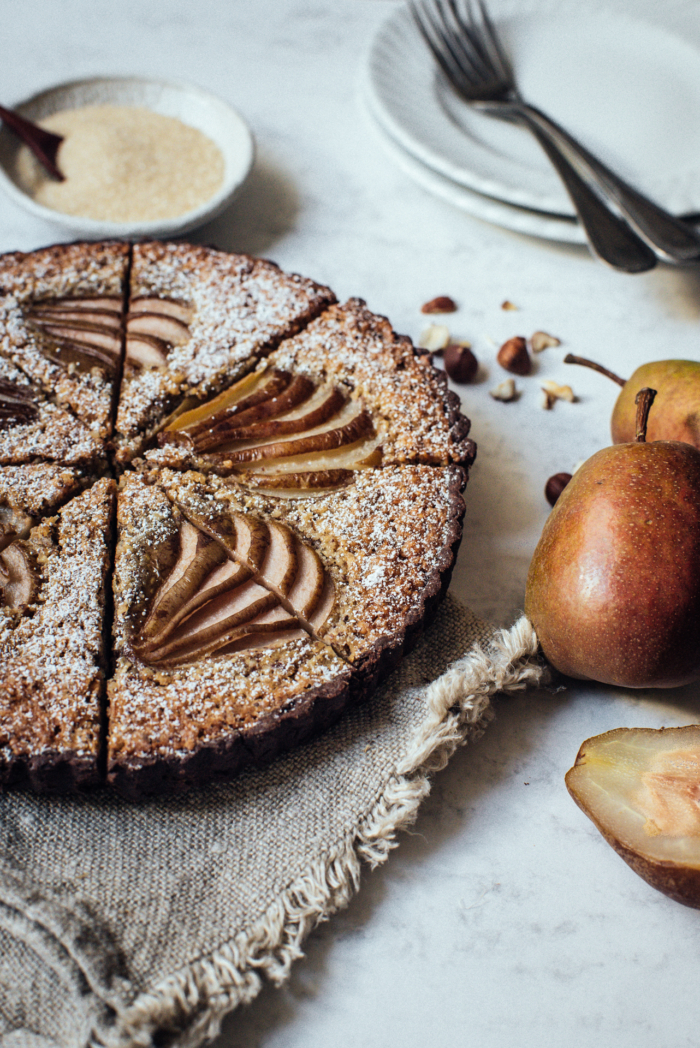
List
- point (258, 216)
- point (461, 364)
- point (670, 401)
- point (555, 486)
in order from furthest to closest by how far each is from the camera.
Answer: point (258, 216)
point (461, 364)
point (555, 486)
point (670, 401)

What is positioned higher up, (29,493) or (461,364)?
(461,364)

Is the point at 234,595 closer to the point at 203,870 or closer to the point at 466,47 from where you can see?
the point at 203,870

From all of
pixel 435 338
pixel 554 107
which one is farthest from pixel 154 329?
pixel 554 107

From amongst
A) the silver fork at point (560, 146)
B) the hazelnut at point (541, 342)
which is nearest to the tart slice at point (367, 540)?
the hazelnut at point (541, 342)

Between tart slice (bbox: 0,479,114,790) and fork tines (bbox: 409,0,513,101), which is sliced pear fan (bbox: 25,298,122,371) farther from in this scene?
fork tines (bbox: 409,0,513,101)

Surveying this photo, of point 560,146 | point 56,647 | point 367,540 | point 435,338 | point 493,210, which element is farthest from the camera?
point 560,146

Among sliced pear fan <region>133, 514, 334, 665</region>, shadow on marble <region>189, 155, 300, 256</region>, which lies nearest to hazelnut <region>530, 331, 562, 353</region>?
shadow on marble <region>189, 155, 300, 256</region>

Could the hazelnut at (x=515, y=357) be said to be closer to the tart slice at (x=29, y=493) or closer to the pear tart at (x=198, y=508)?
the pear tart at (x=198, y=508)
